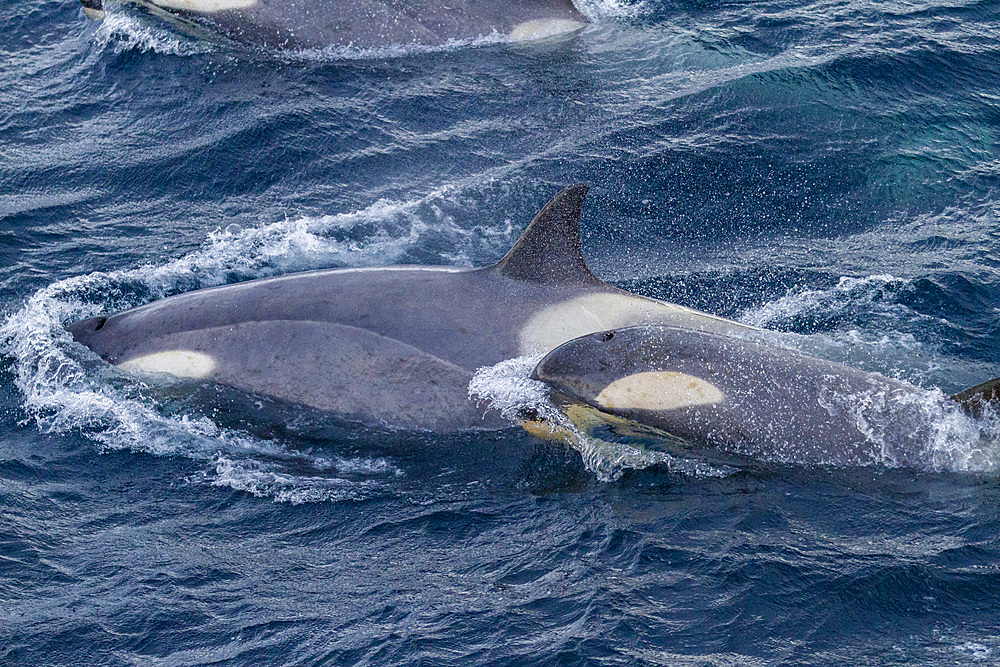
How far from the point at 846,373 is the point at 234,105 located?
10735mm

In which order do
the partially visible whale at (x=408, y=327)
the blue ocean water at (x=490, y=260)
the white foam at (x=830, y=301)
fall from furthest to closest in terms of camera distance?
the white foam at (x=830, y=301) → the partially visible whale at (x=408, y=327) → the blue ocean water at (x=490, y=260)

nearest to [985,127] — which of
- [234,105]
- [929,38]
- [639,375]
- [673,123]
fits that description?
[929,38]

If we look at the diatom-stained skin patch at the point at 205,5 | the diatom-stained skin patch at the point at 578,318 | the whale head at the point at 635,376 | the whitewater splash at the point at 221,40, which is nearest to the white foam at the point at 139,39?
the whitewater splash at the point at 221,40

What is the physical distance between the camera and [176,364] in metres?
10.9

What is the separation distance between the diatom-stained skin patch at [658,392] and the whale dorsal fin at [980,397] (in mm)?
1995

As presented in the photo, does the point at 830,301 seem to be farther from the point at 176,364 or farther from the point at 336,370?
the point at 176,364

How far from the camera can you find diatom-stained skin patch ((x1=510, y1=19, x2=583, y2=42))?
17.8 metres

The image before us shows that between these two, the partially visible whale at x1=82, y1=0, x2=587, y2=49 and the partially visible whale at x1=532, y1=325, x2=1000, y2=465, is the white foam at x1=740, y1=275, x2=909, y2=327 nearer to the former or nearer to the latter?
the partially visible whale at x1=532, y1=325, x2=1000, y2=465

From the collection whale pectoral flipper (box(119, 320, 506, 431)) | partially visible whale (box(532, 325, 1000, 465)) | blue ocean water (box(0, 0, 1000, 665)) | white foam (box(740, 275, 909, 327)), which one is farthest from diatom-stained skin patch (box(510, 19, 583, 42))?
partially visible whale (box(532, 325, 1000, 465))

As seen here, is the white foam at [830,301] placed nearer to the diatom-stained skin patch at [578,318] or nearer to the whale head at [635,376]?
the diatom-stained skin patch at [578,318]

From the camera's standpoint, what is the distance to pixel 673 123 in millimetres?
15719

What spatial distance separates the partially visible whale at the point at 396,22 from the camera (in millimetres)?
17875

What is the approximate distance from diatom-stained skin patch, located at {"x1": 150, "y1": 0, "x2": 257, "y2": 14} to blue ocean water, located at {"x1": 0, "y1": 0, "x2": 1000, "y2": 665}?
0.52 m

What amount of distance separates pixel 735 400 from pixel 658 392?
0.67 metres
